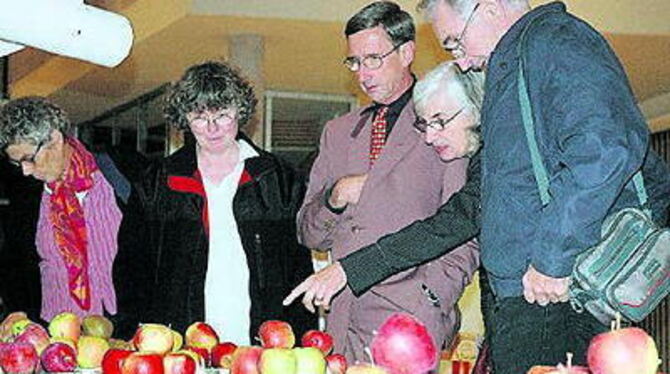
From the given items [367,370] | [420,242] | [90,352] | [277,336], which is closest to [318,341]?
[277,336]

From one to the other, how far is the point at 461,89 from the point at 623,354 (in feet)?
3.68

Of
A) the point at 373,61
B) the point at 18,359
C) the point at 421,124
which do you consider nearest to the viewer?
the point at 18,359

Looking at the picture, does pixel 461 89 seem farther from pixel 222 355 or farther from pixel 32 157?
pixel 32 157

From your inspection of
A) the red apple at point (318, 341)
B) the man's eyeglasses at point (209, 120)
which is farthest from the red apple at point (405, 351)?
the man's eyeglasses at point (209, 120)

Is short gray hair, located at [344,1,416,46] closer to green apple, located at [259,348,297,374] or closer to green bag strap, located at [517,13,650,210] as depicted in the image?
green bag strap, located at [517,13,650,210]

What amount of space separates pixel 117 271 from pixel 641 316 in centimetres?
157

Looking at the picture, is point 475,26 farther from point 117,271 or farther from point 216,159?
point 117,271

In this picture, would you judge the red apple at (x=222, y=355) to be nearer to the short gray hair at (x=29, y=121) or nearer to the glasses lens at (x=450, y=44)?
the glasses lens at (x=450, y=44)

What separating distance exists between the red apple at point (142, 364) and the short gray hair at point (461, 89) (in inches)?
34.1

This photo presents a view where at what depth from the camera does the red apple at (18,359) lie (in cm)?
221

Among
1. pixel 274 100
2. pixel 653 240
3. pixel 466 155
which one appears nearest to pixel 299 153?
pixel 274 100

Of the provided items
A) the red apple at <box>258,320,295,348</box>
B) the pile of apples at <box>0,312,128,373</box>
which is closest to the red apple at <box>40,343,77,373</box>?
the pile of apples at <box>0,312,128,373</box>

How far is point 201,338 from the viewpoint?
7.95 feet

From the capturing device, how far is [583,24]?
2098mm
